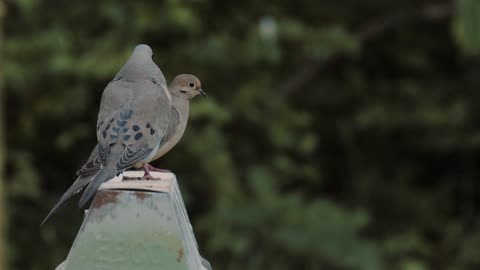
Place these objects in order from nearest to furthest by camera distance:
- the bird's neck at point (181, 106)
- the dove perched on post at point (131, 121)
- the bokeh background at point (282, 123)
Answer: the dove perched on post at point (131, 121) → the bird's neck at point (181, 106) → the bokeh background at point (282, 123)

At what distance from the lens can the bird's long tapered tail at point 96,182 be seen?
5.90ft

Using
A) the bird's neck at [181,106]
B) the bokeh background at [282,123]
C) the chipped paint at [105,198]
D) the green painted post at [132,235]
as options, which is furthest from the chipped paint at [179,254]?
the bokeh background at [282,123]

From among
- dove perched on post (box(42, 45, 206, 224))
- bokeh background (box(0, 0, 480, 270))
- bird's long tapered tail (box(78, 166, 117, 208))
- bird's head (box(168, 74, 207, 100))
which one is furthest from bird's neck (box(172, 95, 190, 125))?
A: bokeh background (box(0, 0, 480, 270))

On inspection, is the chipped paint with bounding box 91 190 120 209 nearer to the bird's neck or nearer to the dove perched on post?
the dove perched on post

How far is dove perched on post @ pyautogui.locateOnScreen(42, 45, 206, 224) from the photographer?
1.96m

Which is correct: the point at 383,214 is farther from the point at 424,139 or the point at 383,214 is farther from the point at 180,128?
the point at 180,128

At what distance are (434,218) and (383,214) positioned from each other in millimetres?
442

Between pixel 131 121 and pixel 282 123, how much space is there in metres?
5.59

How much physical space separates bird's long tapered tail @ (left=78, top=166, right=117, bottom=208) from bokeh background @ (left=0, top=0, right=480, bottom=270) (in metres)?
4.49

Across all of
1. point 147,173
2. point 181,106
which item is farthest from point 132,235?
point 181,106

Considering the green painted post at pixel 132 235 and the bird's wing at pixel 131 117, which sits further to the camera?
the bird's wing at pixel 131 117

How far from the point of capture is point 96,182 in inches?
73.2

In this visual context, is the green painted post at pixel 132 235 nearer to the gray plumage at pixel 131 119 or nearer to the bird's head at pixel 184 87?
the gray plumage at pixel 131 119

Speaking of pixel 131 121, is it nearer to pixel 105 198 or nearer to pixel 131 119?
pixel 131 119
